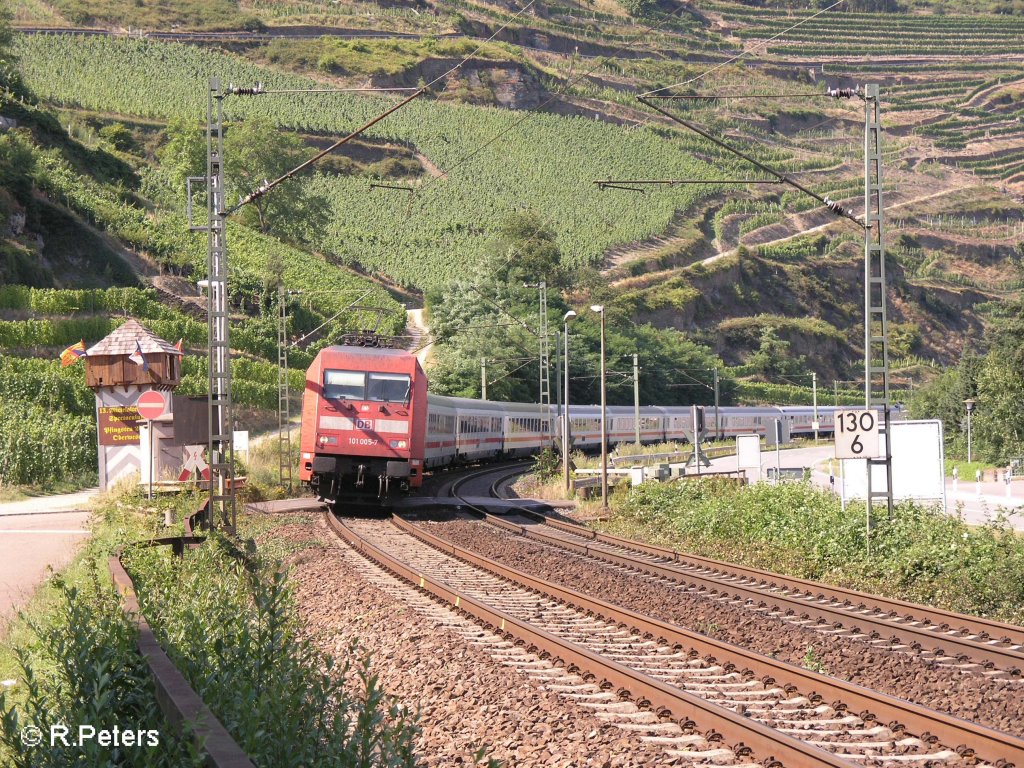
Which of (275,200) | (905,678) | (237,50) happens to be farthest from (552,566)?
(237,50)

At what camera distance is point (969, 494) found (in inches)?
1448

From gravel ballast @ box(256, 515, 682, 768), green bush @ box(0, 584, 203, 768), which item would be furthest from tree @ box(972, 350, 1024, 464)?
green bush @ box(0, 584, 203, 768)

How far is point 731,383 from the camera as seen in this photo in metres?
94.0

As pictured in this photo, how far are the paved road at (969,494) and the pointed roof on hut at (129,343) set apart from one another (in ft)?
56.2

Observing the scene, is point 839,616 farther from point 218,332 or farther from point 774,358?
point 774,358

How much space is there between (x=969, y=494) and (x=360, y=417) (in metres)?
19.7

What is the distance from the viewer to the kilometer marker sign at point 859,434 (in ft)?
63.7

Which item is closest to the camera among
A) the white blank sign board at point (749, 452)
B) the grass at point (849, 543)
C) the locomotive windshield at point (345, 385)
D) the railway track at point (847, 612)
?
the railway track at point (847, 612)

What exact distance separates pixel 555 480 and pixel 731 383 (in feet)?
186

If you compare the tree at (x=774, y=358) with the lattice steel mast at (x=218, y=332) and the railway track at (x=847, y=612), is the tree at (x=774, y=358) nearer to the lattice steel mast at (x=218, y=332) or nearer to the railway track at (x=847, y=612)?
the railway track at (x=847, y=612)

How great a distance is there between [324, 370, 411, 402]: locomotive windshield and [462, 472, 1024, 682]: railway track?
5.95 m

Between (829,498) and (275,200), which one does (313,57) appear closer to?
(275,200)

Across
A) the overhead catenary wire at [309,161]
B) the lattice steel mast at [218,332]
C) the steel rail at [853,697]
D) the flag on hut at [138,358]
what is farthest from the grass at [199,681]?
the flag on hut at [138,358]

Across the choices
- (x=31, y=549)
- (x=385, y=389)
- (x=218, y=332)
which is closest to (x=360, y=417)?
(x=385, y=389)
